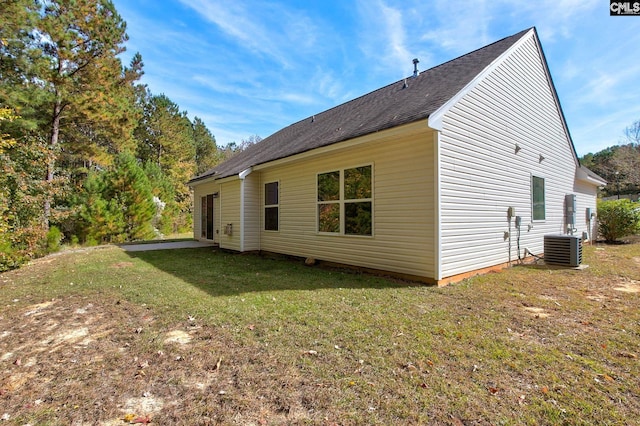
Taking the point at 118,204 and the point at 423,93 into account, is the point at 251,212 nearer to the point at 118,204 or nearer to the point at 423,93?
the point at 423,93

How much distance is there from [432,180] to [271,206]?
209 inches

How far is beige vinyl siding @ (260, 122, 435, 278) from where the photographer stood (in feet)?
17.9

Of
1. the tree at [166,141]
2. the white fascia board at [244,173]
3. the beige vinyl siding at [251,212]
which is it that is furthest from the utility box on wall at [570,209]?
the tree at [166,141]

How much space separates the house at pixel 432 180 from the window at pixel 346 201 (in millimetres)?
25

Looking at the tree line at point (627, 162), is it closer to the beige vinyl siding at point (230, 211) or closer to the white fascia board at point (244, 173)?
the white fascia board at point (244, 173)

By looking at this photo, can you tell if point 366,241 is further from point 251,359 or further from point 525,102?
point 525,102

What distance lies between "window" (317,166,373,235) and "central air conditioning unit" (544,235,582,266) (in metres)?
4.74

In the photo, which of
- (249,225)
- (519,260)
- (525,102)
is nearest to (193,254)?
(249,225)

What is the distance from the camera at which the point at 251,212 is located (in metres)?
9.70

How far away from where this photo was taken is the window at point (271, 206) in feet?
30.3

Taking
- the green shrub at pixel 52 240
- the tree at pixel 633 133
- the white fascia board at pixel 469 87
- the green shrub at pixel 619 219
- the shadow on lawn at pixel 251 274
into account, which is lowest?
the shadow on lawn at pixel 251 274

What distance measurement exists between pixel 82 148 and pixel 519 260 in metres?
17.9

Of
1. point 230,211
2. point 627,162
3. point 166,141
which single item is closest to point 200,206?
point 230,211

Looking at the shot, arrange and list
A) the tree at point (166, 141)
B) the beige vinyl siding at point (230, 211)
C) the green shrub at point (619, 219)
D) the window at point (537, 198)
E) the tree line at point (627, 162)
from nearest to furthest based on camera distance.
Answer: the window at point (537, 198) → the beige vinyl siding at point (230, 211) → the green shrub at point (619, 219) → the tree at point (166, 141) → the tree line at point (627, 162)
